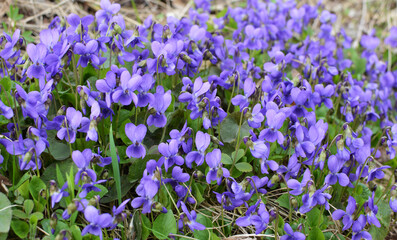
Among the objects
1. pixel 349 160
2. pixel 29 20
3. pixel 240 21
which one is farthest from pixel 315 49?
pixel 29 20

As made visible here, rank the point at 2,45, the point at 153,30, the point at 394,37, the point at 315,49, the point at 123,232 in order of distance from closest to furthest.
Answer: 1. the point at 123,232
2. the point at 2,45
3. the point at 153,30
4. the point at 315,49
5. the point at 394,37

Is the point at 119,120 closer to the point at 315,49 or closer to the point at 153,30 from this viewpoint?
the point at 153,30

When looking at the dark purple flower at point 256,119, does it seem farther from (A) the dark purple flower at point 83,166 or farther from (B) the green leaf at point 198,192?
(A) the dark purple flower at point 83,166

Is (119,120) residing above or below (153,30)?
below

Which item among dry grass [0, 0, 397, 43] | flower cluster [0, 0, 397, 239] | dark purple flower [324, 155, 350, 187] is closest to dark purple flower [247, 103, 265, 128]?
flower cluster [0, 0, 397, 239]

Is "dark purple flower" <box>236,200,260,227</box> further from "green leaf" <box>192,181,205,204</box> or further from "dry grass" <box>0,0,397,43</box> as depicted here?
"dry grass" <box>0,0,397,43</box>

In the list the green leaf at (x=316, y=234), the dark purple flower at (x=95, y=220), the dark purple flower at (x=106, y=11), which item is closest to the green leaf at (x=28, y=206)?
the dark purple flower at (x=95, y=220)

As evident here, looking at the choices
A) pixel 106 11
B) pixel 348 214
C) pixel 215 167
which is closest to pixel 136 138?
pixel 215 167

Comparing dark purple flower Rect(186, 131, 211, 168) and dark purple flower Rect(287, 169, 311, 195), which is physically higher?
dark purple flower Rect(186, 131, 211, 168)
